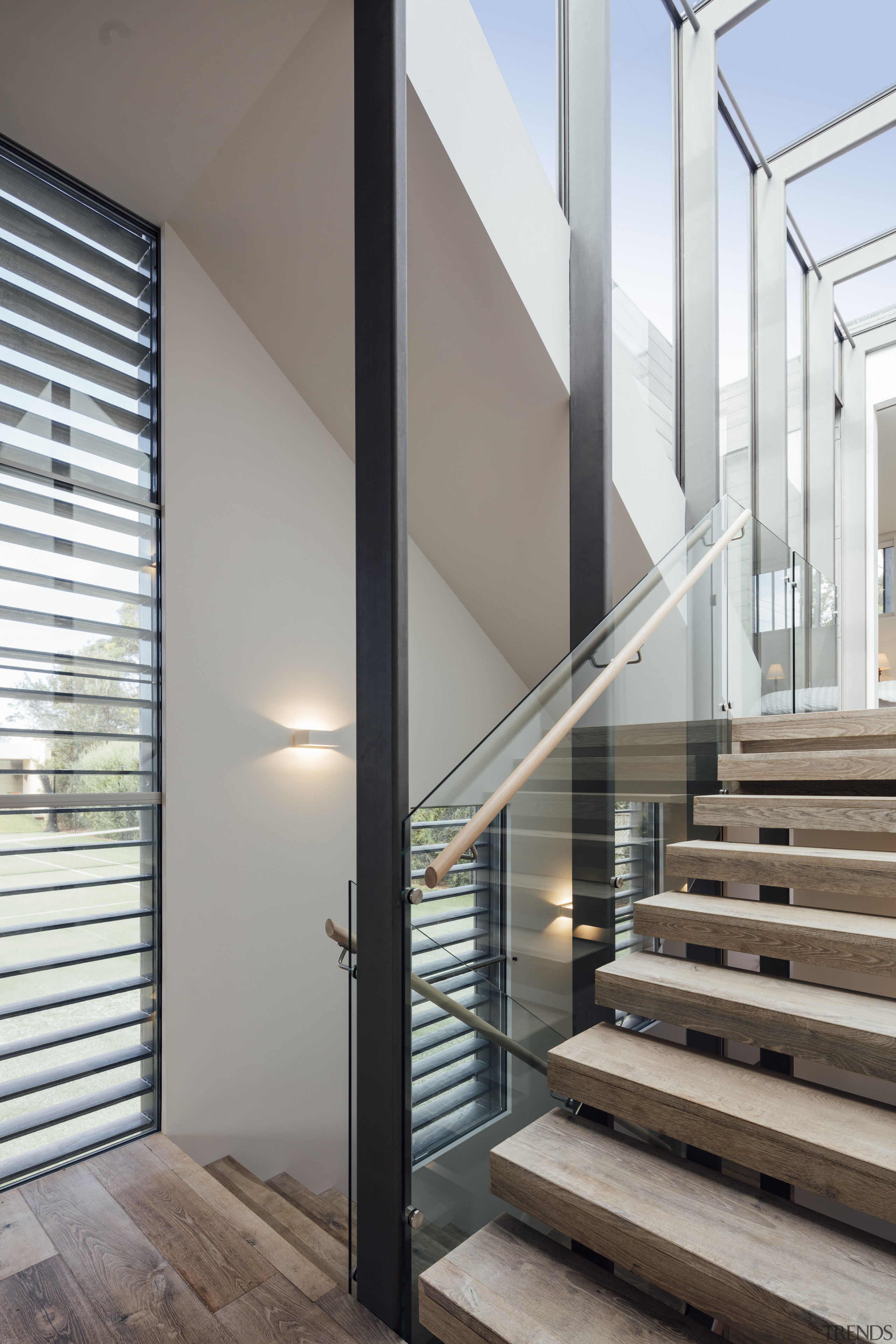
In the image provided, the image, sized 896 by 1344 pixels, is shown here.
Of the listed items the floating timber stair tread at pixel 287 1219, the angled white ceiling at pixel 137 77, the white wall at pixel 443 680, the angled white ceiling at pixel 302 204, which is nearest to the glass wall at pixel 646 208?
the angled white ceiling at pixel 302 204

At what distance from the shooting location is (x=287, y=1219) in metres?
2.71

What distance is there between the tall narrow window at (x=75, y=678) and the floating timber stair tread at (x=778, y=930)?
6.96ft

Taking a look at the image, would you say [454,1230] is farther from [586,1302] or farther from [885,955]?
[885,955]

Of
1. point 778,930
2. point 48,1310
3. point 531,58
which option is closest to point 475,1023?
point 778,930

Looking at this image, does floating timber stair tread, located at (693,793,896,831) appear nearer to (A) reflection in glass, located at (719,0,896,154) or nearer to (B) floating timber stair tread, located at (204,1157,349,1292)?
(B) floating timber stair tread, located at (204,1157,349,1292)

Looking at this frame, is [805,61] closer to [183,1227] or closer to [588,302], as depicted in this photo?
[588,302]

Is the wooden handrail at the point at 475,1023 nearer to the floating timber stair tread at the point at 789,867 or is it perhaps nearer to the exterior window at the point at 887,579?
the floating timber stair tread at the point at 789,867

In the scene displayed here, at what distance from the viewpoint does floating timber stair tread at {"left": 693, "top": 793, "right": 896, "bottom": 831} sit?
214 centimetres

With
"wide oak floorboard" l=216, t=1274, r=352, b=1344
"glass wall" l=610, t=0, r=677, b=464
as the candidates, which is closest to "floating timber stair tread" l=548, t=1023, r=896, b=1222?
"wide oak floorboard" l=216, t=1274, r=352, b=1344

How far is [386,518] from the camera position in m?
1.99

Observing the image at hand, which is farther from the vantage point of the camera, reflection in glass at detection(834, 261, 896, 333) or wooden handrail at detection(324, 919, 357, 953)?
reflection in glass at detection(834, 261, 896, 333)

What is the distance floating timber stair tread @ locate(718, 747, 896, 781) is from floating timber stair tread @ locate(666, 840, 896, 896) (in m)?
0.27

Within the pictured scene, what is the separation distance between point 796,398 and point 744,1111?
22.0 ft

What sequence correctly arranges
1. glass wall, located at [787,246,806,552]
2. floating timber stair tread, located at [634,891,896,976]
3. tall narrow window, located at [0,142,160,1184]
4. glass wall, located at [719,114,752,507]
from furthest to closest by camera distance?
glass wall, located at [787,246,806,552]
glass wall, located at [719,114,752,507]
tall narrow window, located at [0,142,160,1184]
floating timber stair tread, located at [634,891,896,976]
